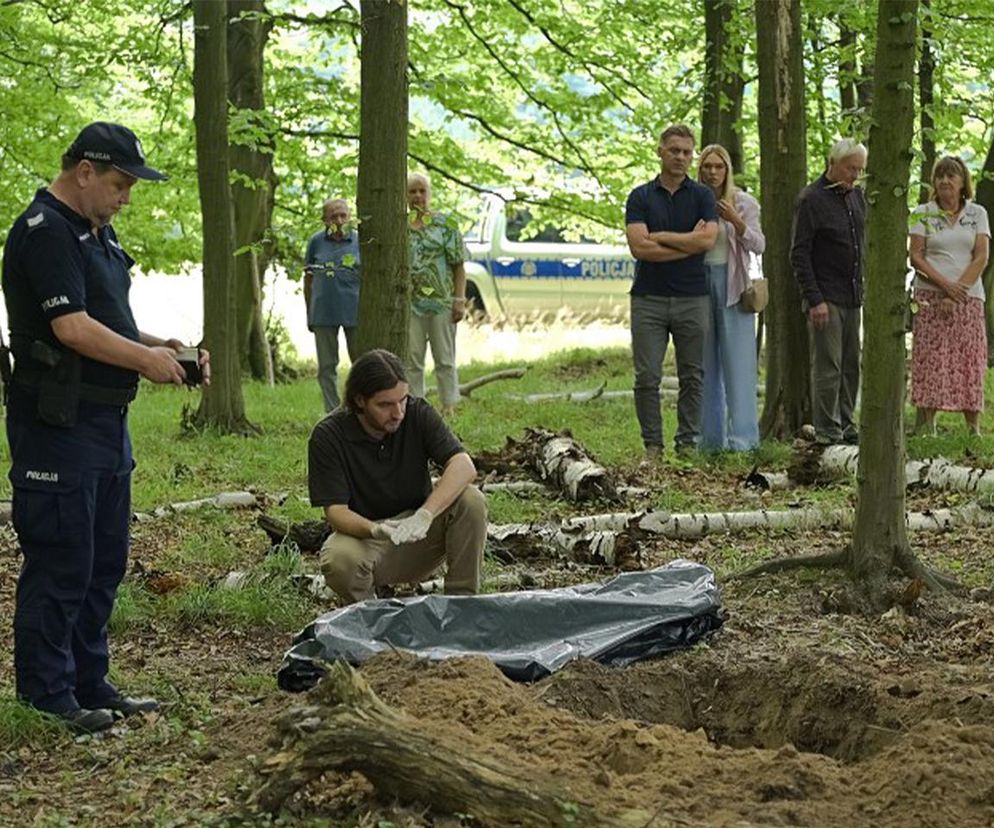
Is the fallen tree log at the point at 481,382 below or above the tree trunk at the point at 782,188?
below

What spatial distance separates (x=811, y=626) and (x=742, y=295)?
5147 mm

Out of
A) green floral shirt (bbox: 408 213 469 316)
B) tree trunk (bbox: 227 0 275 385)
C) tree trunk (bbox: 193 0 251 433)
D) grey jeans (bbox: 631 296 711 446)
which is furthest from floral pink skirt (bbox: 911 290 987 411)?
tree trunk (bbox: 227 0 275 385)

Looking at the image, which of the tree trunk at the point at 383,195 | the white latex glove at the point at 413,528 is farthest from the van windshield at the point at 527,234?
the white latex glove at the point at 413,528

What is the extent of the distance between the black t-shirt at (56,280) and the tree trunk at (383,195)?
122 inches

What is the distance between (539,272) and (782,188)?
51.1 ft

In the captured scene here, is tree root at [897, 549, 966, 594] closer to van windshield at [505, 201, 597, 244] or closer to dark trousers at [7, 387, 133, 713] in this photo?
dark trousers at [7, 387, 133, 713]

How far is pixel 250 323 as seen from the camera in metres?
21.6

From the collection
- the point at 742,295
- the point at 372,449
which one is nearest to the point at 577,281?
the point at 742,295

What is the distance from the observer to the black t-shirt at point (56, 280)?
5.99 meters

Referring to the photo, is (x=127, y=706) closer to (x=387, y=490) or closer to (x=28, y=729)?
(x=28, y=729)

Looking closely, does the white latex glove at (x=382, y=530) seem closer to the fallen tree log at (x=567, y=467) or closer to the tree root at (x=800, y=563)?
the tree root at (x=800, y=563)

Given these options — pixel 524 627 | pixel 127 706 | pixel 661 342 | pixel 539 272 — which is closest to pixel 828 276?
pixel 661 342

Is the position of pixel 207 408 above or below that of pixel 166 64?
below

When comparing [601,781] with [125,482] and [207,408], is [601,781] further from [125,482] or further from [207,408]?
[207,408]
